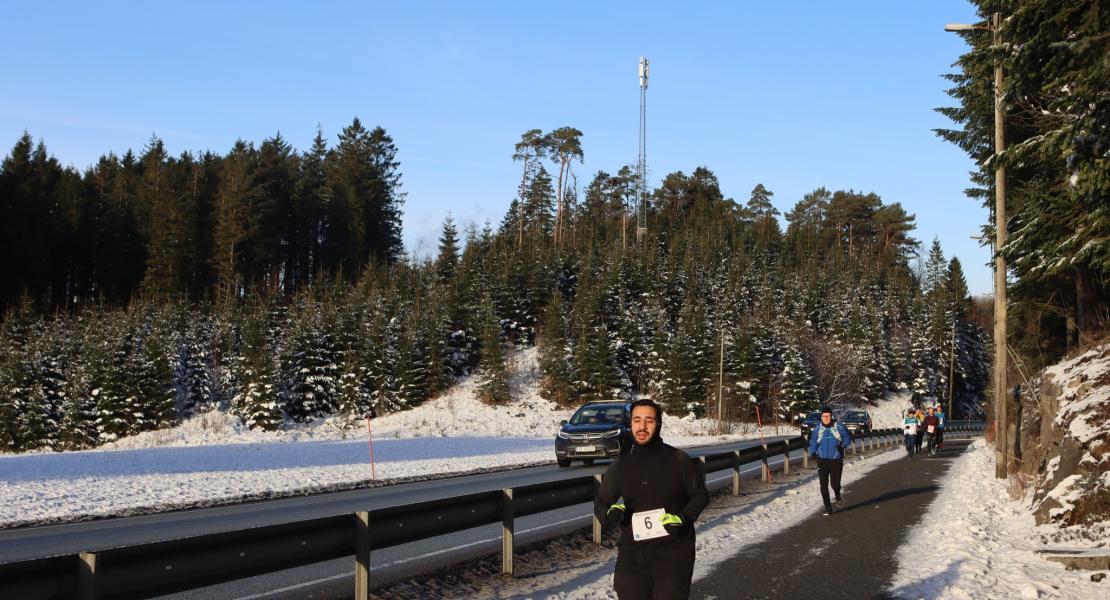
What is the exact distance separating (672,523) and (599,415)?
19452mm

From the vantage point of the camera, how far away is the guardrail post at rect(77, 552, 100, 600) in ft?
17.9

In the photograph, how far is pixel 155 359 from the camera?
61.2 metres

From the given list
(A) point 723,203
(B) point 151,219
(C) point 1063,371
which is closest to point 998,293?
(C) point 1063,371

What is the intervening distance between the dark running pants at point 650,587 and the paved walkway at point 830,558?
3.44 metres

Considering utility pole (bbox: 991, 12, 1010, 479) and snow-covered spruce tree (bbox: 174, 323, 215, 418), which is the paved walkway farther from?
snow-covered spruce tree (bbox: 174, 323, 215, 418)

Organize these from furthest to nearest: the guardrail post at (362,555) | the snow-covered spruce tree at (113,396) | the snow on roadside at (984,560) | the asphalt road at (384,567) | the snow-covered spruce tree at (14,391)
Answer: the snow-covered spruce tree at (113,396)
the snow-covered spruce tree at (14,391)
the snow on roadside at (984,560)
the asphalt road at (384,567)
the guardrail post at (362,555)

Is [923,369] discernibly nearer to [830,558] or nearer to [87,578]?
[830,558]

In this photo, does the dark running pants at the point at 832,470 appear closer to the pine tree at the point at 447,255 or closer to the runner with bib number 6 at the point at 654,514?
the runner with bib number 6 at the point at 654,514

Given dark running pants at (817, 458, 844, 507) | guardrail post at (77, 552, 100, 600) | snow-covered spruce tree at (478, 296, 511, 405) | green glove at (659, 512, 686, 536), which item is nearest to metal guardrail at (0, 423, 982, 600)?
guardrail post at (77, 552, 100, 600)

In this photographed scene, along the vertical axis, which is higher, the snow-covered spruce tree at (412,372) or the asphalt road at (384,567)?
the snow-covered spruce tree at (412,372)

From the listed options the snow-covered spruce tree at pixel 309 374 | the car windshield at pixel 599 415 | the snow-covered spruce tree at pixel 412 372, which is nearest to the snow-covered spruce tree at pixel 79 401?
the snow-covered spruce tree at pixel 309 374

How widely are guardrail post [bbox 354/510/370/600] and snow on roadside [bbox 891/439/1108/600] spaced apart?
17.2 feet

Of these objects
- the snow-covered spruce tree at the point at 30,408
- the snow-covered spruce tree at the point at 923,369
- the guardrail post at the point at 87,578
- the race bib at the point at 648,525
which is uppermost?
the snow-covered spruce tree at the point at 923,369

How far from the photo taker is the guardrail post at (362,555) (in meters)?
7.82
